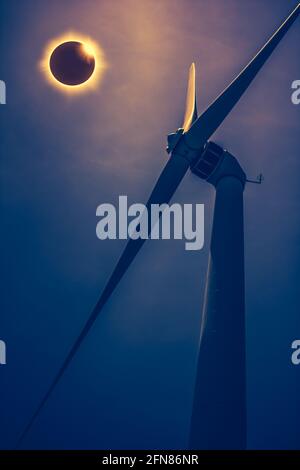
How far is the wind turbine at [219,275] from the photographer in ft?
38.6

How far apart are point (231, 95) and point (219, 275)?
24.3 feet

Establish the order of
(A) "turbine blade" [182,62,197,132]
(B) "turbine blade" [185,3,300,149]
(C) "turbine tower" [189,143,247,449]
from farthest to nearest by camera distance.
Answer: (A) "turbine blade" [182,62,197,132] → (B) "turbine blade" [185,3,300,149] → (C) "turbine tower" [189,143,247,449]

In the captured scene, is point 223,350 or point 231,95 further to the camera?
point 231,95

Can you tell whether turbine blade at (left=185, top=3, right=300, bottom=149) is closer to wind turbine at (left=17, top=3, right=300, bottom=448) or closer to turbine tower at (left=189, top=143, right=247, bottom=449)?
wind turbine at (left=17, top=3, right=300, bottom=448)

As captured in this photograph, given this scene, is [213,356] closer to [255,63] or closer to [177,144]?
[177,144]

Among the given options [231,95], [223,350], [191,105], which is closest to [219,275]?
[223,350]

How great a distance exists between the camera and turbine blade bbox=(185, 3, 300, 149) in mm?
15305

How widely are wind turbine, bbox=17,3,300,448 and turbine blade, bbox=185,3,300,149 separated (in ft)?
0.12

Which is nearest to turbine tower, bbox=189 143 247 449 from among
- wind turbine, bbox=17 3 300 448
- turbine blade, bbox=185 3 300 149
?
wind turbine, bbox=17 3 300 448

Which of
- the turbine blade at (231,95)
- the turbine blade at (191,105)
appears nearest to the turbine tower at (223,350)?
the turbine blade at (231,95)

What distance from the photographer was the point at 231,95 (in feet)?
51.4

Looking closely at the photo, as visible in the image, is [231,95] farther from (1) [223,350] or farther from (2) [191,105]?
(1) [223,350]

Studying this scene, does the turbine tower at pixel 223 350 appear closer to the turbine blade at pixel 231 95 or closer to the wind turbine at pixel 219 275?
the wind turbine at pixel 219 275
